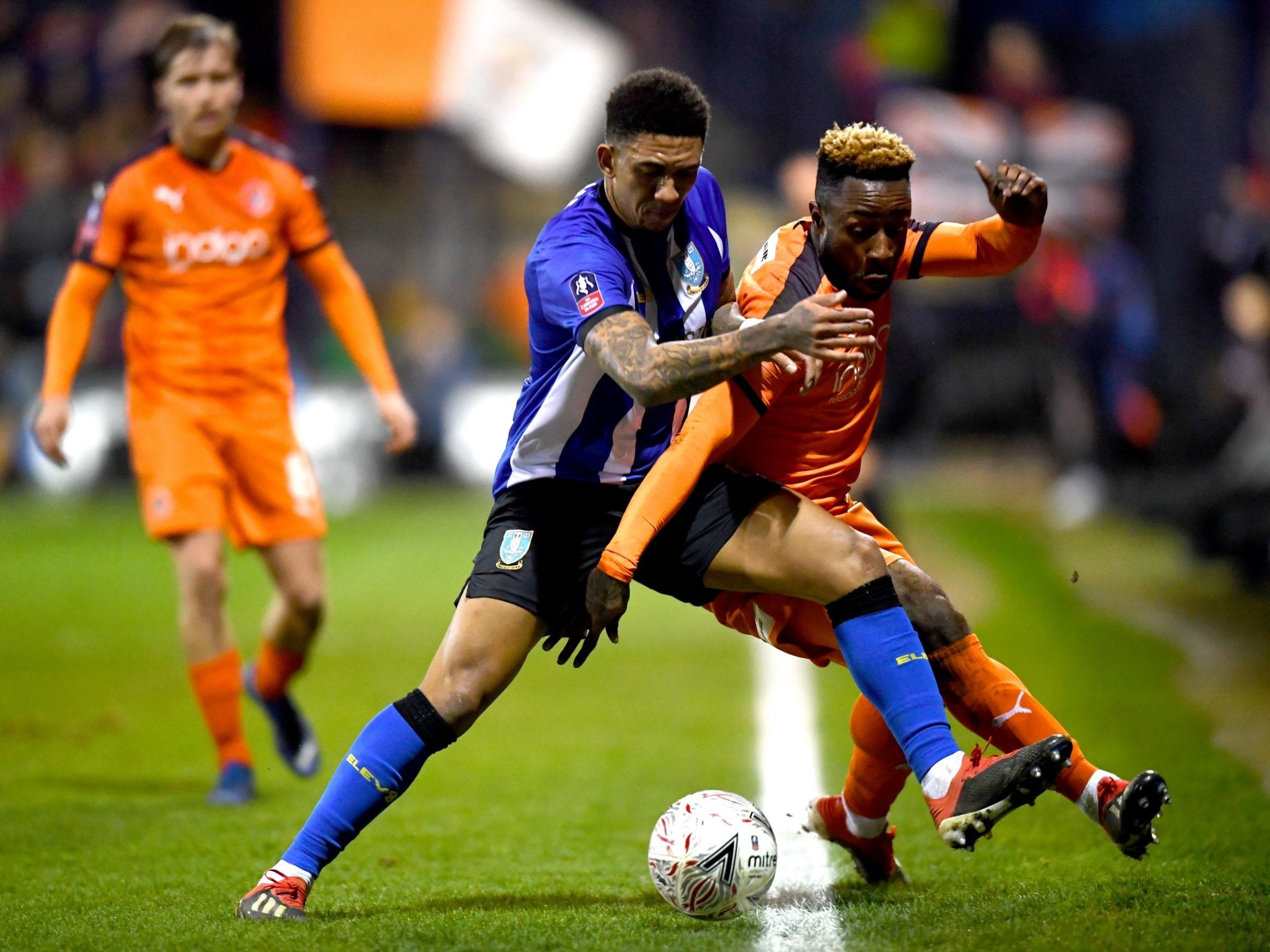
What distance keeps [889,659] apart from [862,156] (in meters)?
1.27

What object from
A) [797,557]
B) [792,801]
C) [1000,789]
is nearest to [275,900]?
[797,557]

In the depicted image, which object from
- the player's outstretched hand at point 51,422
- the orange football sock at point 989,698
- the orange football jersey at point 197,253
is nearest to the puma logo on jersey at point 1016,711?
the orange football sock at point 989,698

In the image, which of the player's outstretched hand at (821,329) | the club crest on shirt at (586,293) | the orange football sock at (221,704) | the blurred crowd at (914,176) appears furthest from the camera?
the blurred crowd at (914,176)

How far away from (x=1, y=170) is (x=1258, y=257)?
43.4 feet

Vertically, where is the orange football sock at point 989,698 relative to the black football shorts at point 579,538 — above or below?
below

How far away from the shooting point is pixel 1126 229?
20547mm

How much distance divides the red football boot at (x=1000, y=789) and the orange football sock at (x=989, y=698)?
39 cm

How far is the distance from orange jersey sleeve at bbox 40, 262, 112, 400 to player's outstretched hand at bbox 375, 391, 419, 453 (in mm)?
1080

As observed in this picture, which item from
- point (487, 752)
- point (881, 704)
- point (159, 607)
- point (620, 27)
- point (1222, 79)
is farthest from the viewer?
point (620, 27)

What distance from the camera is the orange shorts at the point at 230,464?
5.93 meters

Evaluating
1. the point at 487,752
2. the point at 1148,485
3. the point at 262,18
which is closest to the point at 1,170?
the point at 262,18

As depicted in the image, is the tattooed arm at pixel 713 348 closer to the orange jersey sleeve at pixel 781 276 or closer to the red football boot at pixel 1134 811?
the orange jersey sleeve at pixel 781 276

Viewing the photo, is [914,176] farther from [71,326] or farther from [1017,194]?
[1017,194]

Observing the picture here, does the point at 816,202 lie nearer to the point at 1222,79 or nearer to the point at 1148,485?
the point at 1148,485
